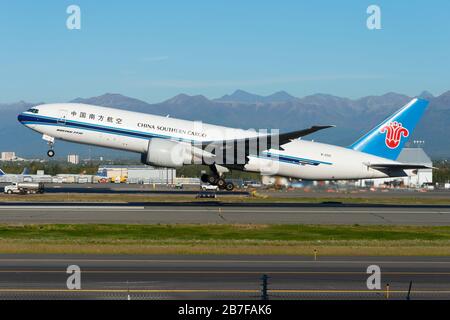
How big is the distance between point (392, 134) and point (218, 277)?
42.1 metres

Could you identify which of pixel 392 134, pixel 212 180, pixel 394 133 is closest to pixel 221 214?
pixel 212 180

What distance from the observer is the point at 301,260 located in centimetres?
2741

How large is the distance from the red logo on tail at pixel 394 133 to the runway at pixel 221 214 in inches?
332

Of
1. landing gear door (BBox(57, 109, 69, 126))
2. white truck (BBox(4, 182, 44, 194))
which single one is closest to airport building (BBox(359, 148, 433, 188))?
white truck (BBox(4, 182, 44, 194))

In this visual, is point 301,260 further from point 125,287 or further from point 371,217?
point 371,217

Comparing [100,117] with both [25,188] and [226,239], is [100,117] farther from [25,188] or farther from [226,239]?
[25,188]

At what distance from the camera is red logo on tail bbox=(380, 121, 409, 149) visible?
6119 cm

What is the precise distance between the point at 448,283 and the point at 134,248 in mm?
Result: 14139

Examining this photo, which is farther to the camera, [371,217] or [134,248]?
[371,217]

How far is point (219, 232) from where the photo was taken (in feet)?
123

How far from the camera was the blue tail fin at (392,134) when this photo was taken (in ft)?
201

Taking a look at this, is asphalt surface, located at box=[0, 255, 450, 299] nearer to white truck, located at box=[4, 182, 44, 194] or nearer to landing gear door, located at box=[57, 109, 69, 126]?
landing gear door, located at box=[57, 109, 69, 126]

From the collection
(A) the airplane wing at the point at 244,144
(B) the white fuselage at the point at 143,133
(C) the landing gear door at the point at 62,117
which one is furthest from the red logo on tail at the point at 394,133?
(C) the landing gear door at the point at 62,117
